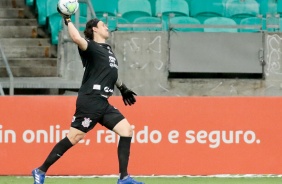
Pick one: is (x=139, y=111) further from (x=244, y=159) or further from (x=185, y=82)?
(x=185, y=82)

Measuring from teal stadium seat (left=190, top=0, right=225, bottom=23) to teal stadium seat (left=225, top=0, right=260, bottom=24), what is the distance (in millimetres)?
169

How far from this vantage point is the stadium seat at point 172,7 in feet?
57.3

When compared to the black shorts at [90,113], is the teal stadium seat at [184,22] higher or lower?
higher

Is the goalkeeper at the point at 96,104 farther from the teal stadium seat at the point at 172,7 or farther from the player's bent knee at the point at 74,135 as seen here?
the teal stadium seat at the point at 172,7

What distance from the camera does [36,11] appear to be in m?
18.1

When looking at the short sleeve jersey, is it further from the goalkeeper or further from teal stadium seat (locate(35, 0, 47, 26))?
teal stadium seat (locate(35, 0, 47, 26))

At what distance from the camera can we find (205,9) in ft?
57.8

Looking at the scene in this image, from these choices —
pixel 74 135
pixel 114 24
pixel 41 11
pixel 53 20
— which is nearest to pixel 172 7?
pixel 114 24

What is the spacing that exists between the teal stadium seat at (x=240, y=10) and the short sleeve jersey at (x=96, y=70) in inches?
316

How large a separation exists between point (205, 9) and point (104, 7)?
188 cm

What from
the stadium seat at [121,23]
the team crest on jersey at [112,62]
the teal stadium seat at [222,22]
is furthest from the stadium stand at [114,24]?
the team crest on jersey at [112,62]

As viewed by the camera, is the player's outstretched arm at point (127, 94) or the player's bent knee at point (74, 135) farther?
the player's outstretched arm at point (127, 94)

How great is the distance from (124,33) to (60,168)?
11.9ft

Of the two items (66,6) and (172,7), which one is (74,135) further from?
(172,7)
